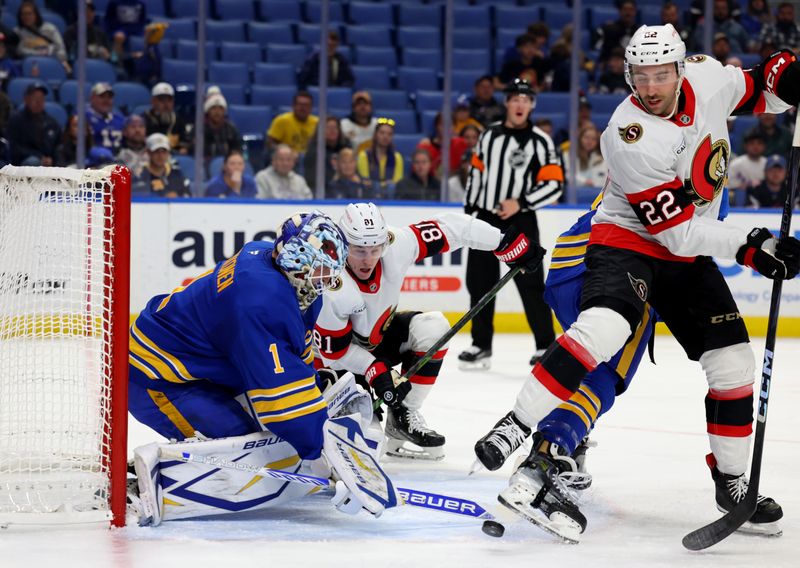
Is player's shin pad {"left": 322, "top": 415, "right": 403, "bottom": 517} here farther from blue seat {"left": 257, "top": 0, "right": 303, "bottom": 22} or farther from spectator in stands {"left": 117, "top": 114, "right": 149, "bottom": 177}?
blue seat {"left": 257, "top": 0, "right": 303, "bottom": 22}

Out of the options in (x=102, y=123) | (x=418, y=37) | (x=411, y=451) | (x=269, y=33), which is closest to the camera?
(x=411, y=451)

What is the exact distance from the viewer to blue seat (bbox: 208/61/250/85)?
22.8 feet

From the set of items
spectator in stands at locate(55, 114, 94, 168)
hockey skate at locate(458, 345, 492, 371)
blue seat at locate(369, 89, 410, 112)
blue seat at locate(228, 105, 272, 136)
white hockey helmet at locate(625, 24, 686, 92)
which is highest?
white hockey helmet at locate(625, 24, 686, 92)

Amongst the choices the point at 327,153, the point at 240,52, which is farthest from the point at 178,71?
the point at 327,153

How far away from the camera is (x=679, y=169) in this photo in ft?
9.85

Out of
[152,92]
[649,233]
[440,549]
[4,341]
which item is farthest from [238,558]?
[152,92]

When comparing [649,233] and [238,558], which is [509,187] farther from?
[238,558]

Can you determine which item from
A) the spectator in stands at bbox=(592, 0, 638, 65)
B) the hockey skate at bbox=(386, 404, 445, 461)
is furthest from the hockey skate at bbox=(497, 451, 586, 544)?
the spectator in stands at bbox=(592, 0, 638, 65)

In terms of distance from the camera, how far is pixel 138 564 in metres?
2.63

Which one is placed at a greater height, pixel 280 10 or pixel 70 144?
pixel 280 10

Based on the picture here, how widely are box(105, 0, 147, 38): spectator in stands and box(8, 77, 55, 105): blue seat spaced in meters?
0.51

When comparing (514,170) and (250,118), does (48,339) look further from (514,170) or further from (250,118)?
(250,118)

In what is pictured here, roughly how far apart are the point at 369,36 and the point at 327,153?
3.98 feet

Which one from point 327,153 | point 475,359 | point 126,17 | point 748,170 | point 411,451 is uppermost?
point 126,17
